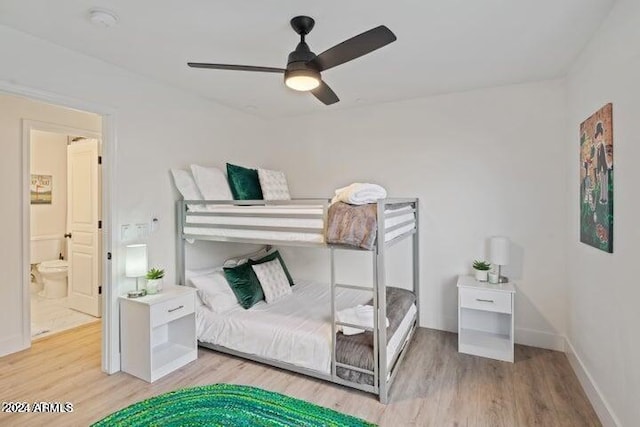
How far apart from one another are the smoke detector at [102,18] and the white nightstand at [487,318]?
332cm

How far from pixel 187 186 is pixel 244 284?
1.11 m

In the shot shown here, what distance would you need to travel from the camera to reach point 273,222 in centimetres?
262

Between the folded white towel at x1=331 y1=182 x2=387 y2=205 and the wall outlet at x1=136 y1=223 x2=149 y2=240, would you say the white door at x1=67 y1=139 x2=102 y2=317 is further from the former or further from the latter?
the folded white towel at x1=331 y1=182 x2=387 y2=205

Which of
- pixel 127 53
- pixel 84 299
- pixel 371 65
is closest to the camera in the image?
pixel 127 53

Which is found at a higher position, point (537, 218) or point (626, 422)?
point (537, 218)

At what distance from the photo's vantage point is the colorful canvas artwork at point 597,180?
6.32 feet

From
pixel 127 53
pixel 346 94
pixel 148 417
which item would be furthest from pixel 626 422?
pixel 127 53

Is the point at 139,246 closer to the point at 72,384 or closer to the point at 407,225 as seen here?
the point at 72,384

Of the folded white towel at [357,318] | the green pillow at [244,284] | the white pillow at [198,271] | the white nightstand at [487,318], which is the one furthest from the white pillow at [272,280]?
the white nightstand at [487,318]

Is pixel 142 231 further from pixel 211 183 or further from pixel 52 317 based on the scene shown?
pixel 52 317

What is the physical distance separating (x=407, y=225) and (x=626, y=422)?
1873 mm

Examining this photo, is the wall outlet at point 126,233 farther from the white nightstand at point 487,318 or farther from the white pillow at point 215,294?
the white nightstand at point 487,318

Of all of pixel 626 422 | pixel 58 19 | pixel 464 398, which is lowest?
pixel 464 398

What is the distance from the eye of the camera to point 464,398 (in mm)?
2262
